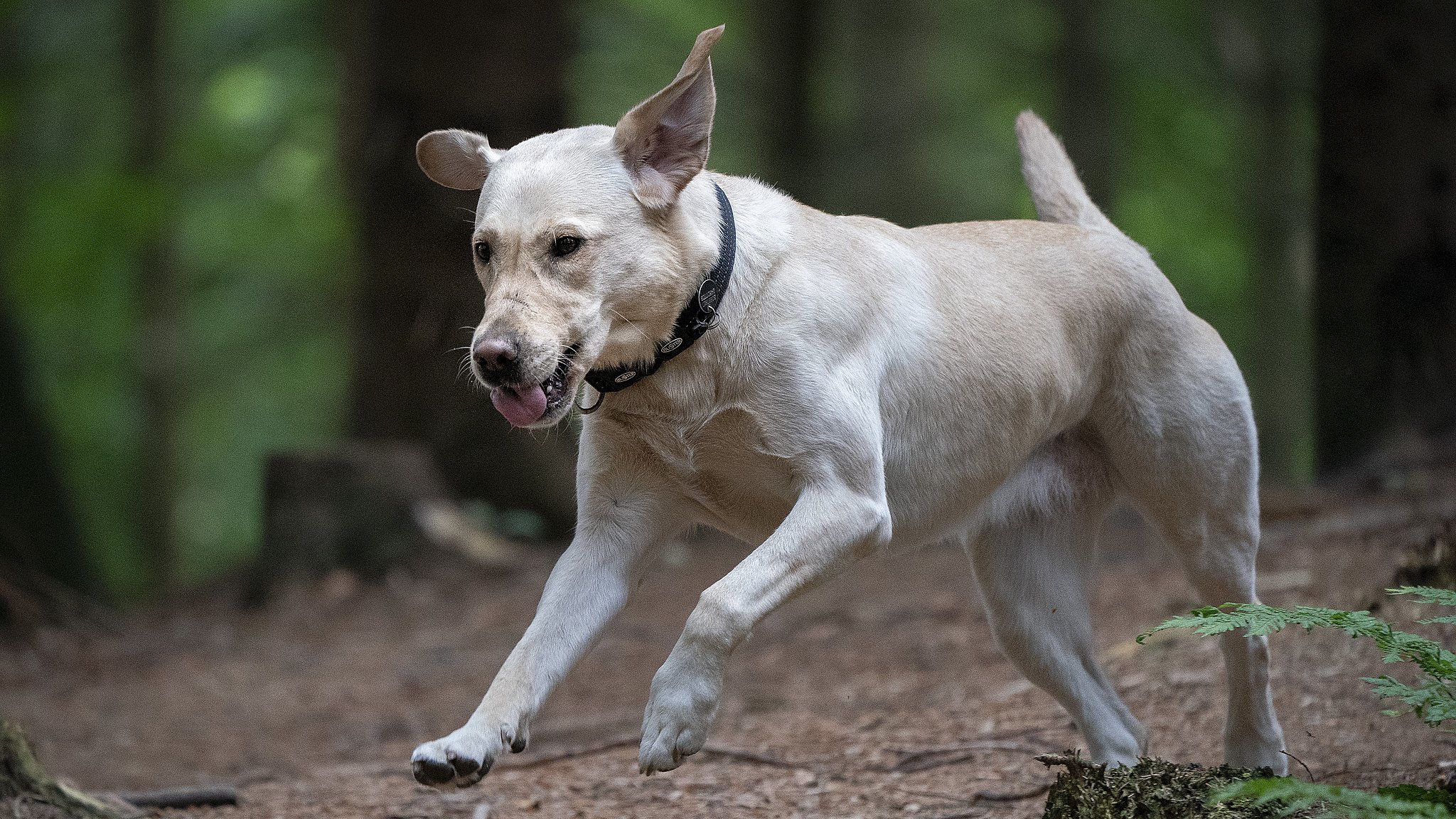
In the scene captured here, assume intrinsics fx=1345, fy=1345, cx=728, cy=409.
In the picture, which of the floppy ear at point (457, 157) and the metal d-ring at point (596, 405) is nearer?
the metal d-ring at point (596, 405)

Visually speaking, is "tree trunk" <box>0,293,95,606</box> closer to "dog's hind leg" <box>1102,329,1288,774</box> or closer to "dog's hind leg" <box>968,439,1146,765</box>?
"dog's hind leg" <box>968,439,1146,765</box>

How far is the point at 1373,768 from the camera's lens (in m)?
4.36

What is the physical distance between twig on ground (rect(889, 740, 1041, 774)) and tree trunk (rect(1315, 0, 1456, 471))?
5145mm

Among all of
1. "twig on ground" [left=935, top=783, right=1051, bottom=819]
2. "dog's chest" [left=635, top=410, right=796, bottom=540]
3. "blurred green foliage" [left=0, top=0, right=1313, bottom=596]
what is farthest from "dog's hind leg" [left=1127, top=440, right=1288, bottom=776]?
"blurred green foliage" [left=0, top=0, right=1313, bottom=596]

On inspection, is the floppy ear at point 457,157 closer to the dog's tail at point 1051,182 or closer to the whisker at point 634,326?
the whisker at point 634,326

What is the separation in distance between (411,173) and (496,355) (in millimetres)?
8348

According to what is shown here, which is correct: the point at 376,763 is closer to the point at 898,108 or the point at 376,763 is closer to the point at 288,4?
the point at 898,108

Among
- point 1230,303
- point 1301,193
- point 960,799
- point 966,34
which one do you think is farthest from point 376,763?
point 1230,303

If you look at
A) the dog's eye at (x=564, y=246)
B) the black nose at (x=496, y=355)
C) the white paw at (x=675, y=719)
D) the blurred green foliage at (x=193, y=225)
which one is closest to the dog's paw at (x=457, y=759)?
the white paw at (x=675, y=719)

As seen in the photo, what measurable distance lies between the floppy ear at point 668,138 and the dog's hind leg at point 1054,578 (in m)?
1.75

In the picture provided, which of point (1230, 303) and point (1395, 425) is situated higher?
point (1230, 303)

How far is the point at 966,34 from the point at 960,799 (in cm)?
1827

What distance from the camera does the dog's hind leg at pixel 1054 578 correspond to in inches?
188

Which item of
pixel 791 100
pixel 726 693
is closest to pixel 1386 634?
pixel 726 693
